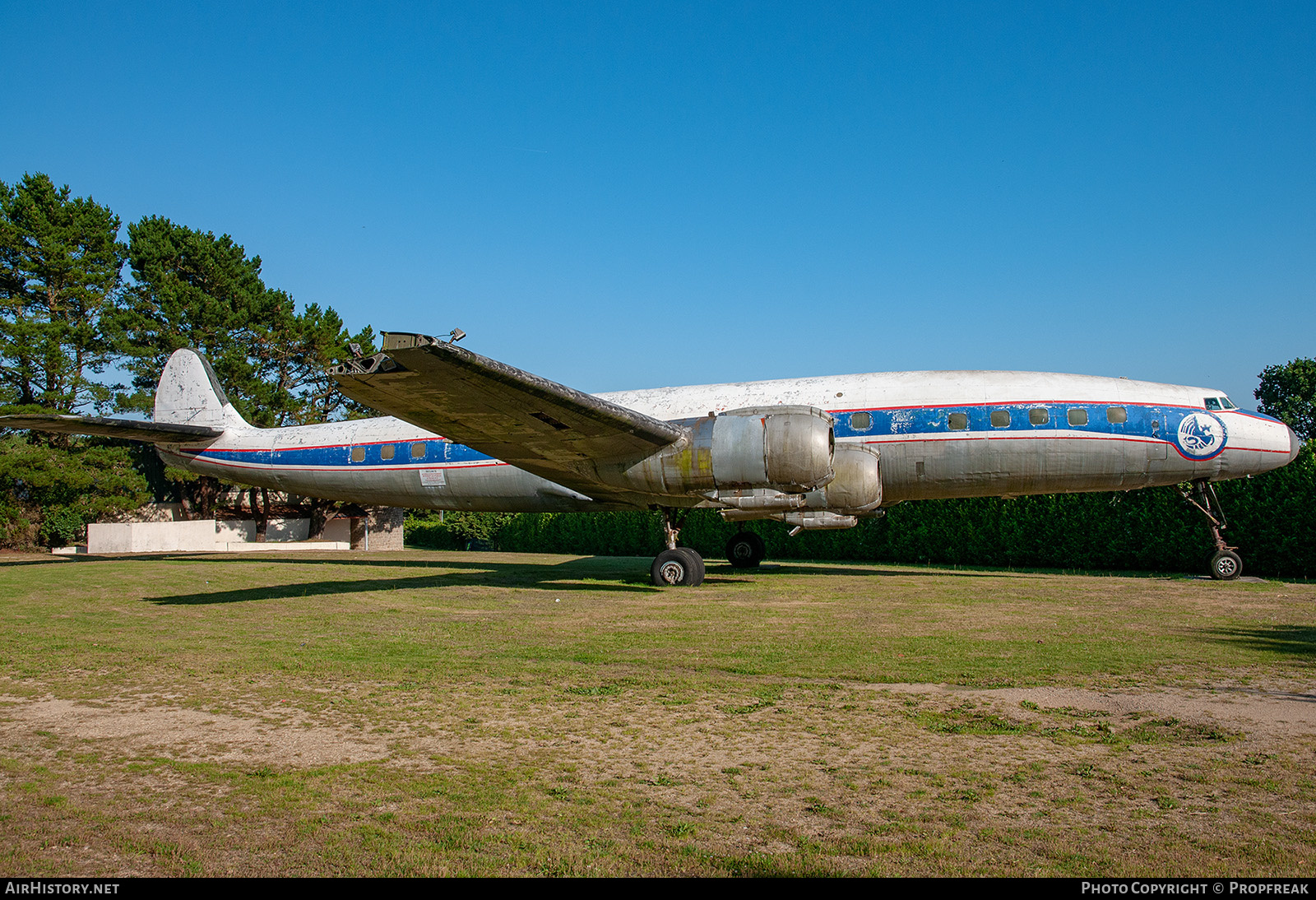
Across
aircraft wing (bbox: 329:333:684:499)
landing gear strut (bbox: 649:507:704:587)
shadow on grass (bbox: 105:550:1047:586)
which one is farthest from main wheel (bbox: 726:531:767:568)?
aircraft wing (bbox: 329:333:684:499)

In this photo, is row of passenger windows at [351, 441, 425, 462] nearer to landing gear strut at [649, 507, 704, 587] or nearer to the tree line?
landing gear strut at [649, 507, 704, 587]

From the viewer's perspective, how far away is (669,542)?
15.7m

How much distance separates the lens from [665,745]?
5.09 meters

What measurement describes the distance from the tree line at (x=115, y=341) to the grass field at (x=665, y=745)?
25.1 meters

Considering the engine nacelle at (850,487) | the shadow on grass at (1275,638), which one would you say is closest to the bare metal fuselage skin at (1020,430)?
the engine nacelle at (850,487)

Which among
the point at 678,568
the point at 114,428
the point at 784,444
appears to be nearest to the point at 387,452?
the point at 114,428

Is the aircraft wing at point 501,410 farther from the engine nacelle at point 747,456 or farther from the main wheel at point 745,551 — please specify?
the main wheel at point 745,551

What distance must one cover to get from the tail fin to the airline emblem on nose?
20.1 metres

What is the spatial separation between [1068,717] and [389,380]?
7.84 meters

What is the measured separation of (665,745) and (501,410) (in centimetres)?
743
